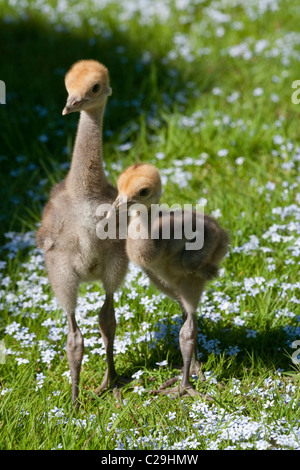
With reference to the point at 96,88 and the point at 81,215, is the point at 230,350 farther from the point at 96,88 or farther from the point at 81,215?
the point at 96,88

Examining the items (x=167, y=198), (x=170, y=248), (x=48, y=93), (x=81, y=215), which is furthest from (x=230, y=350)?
(x=48, y=93)

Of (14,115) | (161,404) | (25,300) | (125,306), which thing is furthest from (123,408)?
(14,115)

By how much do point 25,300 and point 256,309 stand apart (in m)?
1.70

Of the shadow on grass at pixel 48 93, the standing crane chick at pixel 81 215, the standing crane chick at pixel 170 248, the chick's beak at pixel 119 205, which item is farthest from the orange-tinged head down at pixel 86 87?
the shadow on grass at pixel 48 93

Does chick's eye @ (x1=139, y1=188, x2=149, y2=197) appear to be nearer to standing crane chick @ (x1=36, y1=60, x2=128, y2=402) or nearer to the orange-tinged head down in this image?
standing crane chick @ (x1=36, y1=60, x2=128, y2=402)

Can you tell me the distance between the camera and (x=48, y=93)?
784 cm

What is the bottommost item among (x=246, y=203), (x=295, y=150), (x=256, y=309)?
(x=256, y=309)

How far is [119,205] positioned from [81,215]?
34 cm

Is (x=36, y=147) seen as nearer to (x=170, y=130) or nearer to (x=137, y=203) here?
(x=170, y=130)

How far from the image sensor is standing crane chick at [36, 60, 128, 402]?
408 centimetres

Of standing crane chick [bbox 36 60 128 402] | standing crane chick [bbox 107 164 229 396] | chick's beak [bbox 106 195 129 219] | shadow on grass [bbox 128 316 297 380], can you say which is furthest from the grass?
chick's beak [bbox 106 195 129 219]

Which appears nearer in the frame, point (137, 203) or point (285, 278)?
point (137, 203)

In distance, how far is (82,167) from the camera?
4.11m

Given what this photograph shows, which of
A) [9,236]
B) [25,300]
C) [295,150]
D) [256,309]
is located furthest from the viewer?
[295,150]
